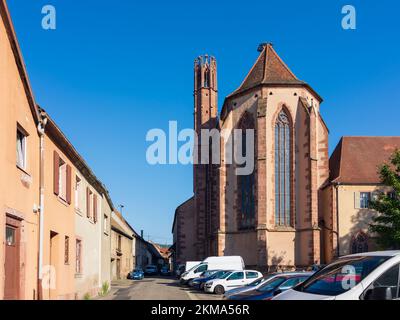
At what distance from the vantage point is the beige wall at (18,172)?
11.6 metres

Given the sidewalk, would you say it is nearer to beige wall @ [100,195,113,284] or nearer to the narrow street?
the narrow street

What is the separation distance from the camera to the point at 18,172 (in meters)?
12.7

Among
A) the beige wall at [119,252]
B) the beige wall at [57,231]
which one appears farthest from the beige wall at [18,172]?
the beige wall at [119,252]

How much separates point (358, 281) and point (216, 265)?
3443 centimetres

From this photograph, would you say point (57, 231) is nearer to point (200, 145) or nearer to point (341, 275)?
point (341, 275)

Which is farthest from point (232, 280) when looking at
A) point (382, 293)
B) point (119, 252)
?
point (119, 252)

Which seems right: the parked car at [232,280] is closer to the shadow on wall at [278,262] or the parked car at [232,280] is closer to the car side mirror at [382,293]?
the shadow on wall at [278,262]

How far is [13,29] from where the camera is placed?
41.6ft

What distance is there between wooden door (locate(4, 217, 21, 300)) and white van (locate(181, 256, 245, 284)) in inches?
1101

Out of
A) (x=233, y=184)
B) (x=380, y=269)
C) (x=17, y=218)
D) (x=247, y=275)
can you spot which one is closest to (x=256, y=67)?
(x=233, y=184)

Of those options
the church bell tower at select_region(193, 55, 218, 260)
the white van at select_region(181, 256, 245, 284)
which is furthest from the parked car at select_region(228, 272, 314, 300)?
the church bell tower at select_region(193, 55, 218, 260)

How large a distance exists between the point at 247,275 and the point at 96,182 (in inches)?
371

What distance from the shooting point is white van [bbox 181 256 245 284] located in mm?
39753
